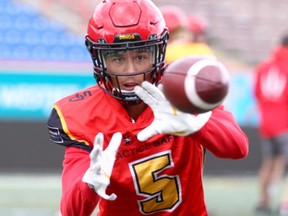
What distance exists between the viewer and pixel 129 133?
332cm

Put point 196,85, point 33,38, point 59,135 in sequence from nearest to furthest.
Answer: point 196,85
point 59,135
point 33,38

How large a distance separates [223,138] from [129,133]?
42cm

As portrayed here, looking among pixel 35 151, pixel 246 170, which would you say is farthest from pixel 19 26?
pixel 246 170

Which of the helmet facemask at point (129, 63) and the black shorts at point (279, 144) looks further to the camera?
the black shorts at point (279, 144)

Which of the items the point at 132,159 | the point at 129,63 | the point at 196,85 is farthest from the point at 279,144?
the point at 196,85

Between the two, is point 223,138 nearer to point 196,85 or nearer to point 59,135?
point 196,85

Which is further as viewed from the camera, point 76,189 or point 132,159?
point 132,159

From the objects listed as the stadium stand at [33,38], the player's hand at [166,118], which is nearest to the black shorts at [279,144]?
the stadium stand at [33,38]

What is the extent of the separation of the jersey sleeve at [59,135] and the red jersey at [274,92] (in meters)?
4.82

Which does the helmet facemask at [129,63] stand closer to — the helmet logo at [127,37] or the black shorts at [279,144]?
the helmet logo at [127,37]

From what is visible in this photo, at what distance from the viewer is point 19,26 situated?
1127cm

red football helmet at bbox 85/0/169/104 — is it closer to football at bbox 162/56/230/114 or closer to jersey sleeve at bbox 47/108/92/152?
jersey sleeve at bbox 47/108/92/152

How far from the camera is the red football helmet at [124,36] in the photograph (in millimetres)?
3252

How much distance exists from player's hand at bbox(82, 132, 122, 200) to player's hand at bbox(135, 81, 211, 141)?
0.13m
